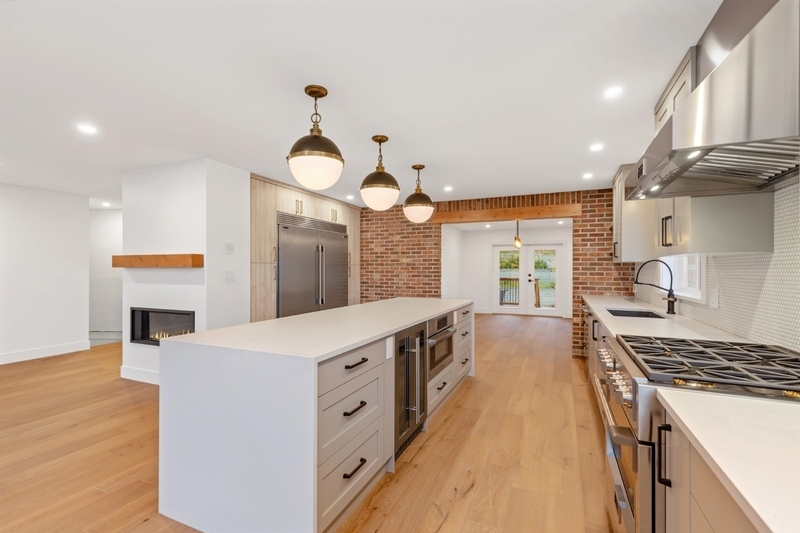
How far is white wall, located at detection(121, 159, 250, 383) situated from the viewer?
3664 mm

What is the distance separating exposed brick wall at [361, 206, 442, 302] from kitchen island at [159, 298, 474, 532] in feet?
13.6

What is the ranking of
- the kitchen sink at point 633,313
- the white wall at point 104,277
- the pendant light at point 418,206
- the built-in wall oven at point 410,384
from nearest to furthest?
the built-in wall oven at point 410,384 < the kitchen sink at point 633,313 < the pendant light at point 418,206 < the white wall at point 104,277

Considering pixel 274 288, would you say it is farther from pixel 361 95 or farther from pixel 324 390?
pixel 324 390

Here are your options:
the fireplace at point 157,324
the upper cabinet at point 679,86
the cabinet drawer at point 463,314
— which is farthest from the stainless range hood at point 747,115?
the fireplace at point 157,324

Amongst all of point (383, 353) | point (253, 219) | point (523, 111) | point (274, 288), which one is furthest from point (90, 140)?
point (523, 111)

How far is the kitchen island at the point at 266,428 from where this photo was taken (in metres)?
1.47

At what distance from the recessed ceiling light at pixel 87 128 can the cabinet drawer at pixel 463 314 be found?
3336mm

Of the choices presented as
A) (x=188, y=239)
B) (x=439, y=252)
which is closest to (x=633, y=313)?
(x=439, y=252)

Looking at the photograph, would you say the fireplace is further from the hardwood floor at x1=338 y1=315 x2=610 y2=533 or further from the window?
the window

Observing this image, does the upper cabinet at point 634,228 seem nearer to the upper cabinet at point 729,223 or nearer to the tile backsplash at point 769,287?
the tile backsplash at point 769,287

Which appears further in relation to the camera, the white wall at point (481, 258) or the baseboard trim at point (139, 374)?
the white wall at point (481, 258)

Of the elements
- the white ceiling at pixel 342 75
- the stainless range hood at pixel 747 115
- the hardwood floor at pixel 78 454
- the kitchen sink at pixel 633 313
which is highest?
the white ceiling at pixel 342 75

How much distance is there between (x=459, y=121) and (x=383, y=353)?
180cm

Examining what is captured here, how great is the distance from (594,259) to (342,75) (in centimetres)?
429
